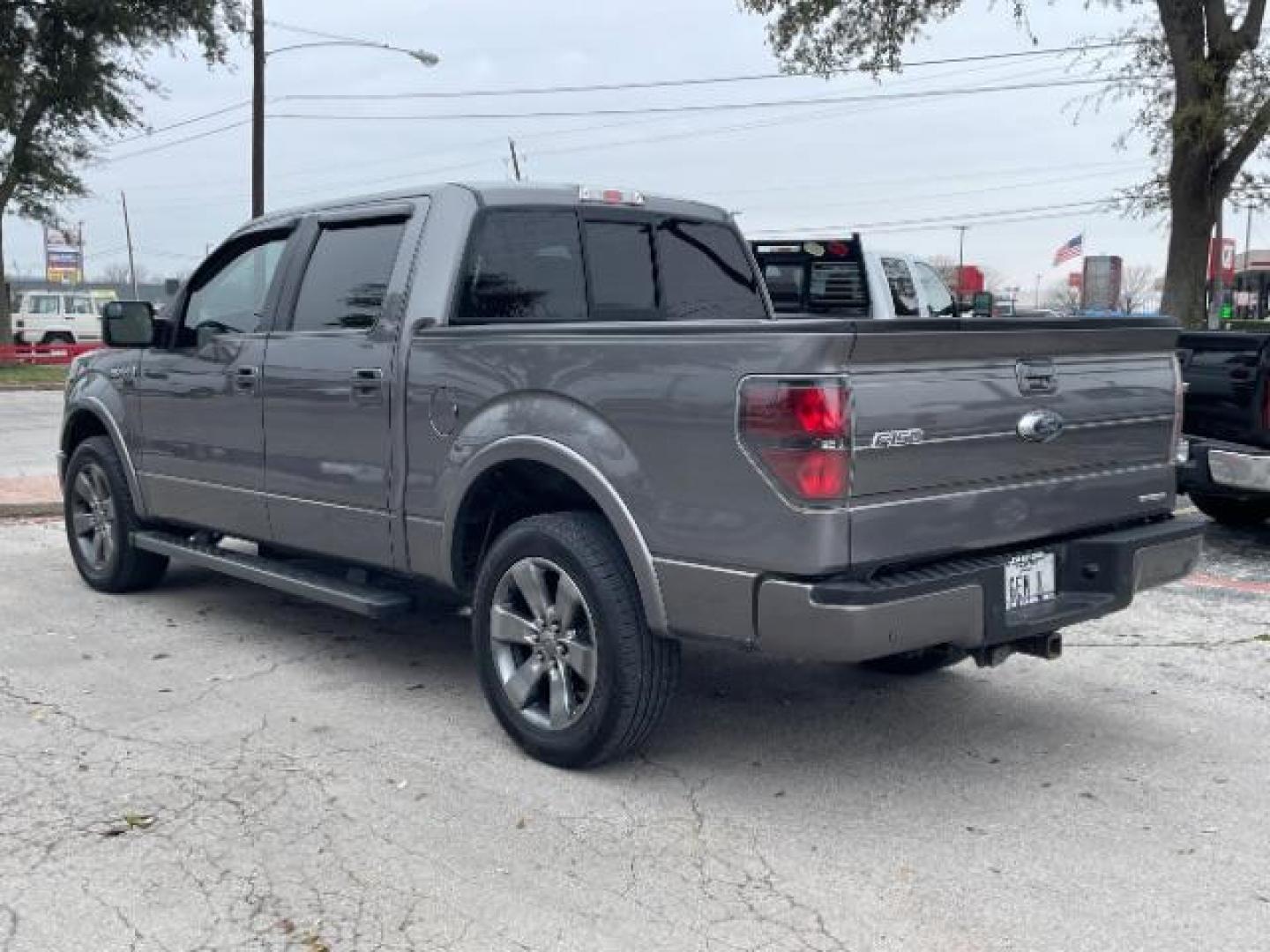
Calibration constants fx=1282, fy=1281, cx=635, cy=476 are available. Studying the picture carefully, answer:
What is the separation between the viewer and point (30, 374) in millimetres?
28375

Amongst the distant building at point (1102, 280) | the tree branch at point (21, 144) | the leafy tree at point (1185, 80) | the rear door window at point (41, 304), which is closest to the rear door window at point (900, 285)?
the leafy tree at point (1185, 80)

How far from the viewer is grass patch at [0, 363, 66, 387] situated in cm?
2605

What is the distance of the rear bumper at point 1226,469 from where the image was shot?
290 inches

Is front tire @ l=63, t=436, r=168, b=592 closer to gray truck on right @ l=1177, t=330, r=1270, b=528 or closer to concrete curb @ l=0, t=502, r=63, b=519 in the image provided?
concrete curb @ l=0, t=502, r=63, b=519

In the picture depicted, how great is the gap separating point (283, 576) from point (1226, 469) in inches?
211

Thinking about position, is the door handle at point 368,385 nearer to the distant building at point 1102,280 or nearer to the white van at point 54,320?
the white van at point 54,320

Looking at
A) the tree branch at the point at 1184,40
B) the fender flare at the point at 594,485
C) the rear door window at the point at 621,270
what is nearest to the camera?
the fender flare at the point at 594,485

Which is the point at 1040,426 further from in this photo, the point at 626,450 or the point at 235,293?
the point at 235,293

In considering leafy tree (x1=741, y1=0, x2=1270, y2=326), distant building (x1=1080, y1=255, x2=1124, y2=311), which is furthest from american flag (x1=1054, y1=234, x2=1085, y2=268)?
leafy tree (x1=741, y1=0, x2=1270, y2=326)

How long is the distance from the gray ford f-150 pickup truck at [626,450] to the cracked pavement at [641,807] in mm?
385

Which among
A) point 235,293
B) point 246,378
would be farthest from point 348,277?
point 235,293

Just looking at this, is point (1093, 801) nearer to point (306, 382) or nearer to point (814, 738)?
point (814, 738)

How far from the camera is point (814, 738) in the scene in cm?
467

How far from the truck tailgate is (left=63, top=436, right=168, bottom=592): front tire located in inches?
176
